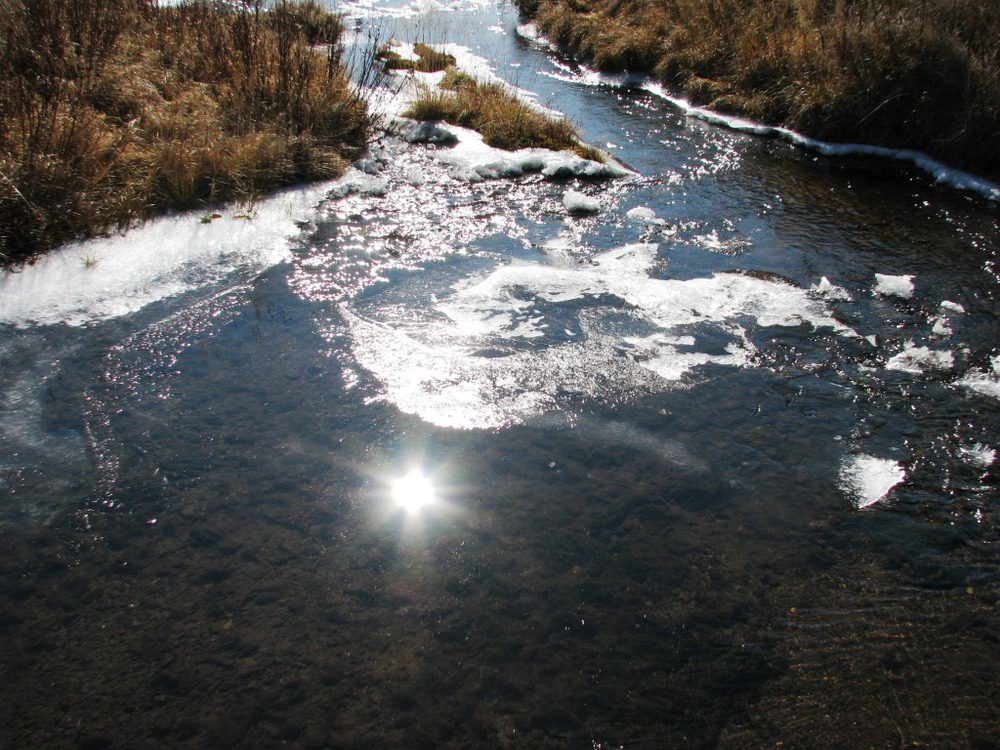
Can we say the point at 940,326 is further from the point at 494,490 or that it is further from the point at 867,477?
the point at 494,490

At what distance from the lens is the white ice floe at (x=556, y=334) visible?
4098mm

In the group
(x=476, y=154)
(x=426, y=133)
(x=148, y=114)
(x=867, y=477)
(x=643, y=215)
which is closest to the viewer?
(x=867, y=477)

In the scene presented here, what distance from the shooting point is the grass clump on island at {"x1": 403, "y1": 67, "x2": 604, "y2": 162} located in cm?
855

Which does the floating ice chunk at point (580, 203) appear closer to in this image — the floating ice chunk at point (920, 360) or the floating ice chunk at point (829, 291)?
the floating ice chunk at point (829, 291)

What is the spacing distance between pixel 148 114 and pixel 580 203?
4.62m

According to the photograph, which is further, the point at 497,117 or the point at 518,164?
the point at 497,117

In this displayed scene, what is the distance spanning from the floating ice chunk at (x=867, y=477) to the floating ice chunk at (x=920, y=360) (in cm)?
113

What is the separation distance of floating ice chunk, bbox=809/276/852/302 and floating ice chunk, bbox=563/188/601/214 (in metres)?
2.46

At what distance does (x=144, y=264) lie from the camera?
5129 millimetres

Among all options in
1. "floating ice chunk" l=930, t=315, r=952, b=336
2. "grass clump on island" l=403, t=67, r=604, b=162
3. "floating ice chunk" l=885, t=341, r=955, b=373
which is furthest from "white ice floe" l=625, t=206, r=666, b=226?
"floating ice chunk" l=885, t=341, r=955, b=373

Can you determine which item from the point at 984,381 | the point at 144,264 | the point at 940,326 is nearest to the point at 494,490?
the point at 984,381

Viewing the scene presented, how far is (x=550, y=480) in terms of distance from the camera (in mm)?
3451

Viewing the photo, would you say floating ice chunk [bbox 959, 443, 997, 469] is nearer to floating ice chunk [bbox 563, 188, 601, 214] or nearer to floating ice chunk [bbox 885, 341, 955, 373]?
floating ice chunk [bbox 885, 341, 955, 373]

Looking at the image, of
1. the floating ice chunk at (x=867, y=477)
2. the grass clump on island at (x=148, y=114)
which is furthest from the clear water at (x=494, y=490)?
the grass clump on island at (x=148, y=114)
